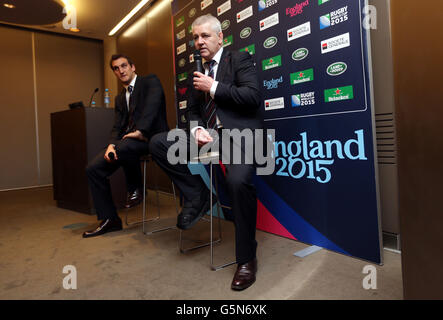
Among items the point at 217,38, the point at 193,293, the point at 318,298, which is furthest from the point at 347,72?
the point at 193,293

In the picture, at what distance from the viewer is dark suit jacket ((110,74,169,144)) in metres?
2.16

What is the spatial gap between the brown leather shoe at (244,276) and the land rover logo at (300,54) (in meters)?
1.26

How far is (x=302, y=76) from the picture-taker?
1831mm

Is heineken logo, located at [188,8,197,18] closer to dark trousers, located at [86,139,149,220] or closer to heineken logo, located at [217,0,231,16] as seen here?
heineken logo, located at [217,0,231,16]

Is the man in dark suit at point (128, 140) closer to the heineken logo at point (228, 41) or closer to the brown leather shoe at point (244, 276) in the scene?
the heineken logo at point (228, 41)

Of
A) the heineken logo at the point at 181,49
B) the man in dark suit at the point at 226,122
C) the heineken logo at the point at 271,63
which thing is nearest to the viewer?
the man in dark suit at the point at 226,122

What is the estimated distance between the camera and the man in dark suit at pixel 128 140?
7.07 ft

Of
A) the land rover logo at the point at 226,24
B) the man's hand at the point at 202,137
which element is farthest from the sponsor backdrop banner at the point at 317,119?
the man's hand at the point at 202,137

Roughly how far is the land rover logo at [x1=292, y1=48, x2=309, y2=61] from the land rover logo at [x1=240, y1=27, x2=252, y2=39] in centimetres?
50

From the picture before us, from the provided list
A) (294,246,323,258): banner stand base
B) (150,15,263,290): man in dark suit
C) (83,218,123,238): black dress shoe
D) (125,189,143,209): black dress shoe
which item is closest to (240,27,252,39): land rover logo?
(150,15,263,290): man in dark suit

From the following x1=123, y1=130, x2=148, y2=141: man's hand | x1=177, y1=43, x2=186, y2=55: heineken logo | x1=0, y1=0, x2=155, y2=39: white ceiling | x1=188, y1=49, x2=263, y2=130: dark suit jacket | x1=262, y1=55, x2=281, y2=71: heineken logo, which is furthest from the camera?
x1=0, y1=0, x2=155, y2=39: white ceiling

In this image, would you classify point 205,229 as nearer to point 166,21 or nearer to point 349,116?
point 349,116

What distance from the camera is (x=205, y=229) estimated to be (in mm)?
2320

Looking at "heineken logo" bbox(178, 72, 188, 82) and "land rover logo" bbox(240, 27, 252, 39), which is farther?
"heineken logo" bbox(178, 72, 188, 82)
